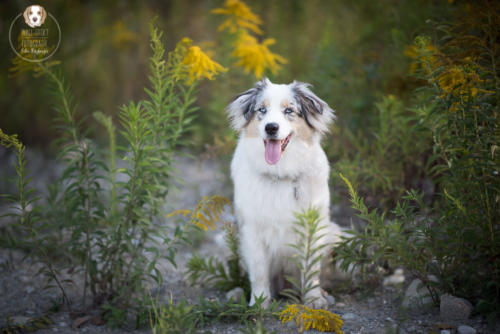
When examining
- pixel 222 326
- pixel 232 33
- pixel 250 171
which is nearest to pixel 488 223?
pixel 250 171

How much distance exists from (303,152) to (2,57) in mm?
5846

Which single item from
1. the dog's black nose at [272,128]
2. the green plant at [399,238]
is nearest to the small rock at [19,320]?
the dog's black nose at [272,128]

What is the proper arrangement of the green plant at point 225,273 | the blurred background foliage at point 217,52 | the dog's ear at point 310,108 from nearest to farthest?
1. the dog's ear at point 310,108
2. the green plant at point 225,273
3. the blurred background foliage at point 217,52

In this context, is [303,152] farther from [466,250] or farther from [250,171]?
[466,250]

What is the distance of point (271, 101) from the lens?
3.01 m

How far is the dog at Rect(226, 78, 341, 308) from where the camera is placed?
115 inches

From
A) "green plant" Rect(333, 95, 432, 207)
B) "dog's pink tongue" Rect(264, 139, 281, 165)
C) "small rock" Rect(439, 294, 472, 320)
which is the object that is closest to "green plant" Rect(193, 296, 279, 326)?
"dog's pink tongue" Rect(264, 139, 281, 165)

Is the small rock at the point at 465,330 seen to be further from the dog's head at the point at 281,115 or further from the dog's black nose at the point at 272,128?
the dog's black nose at the point at 272,128

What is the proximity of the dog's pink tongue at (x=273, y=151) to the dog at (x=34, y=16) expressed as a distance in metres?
2.93

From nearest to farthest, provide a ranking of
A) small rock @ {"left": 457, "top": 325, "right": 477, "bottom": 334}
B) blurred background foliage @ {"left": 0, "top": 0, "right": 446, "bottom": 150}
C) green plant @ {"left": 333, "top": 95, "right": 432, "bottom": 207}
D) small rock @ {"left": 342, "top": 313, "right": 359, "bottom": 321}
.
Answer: small rock @ {"left": 457, "top": 325, "right": 477, "bottom": 334}, small rock @ {"left": 342, "top": 313, "right": 359, "bottom": 321}, green plant @ {"left": 333, "top": 95, "right": 432, "bottom": 207}, blurred background foliage @ {"left": 0, "top": 0, "right": 446, "bottom": 150}

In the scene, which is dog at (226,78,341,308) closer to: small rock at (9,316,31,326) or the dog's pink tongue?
the dog's pink tongue

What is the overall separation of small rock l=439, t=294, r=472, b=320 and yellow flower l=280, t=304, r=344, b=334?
76 cm

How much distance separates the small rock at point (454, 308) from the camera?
2539 mm

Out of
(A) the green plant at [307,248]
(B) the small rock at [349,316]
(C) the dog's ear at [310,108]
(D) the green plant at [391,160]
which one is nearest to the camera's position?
(A) the green plant at [307,248]
